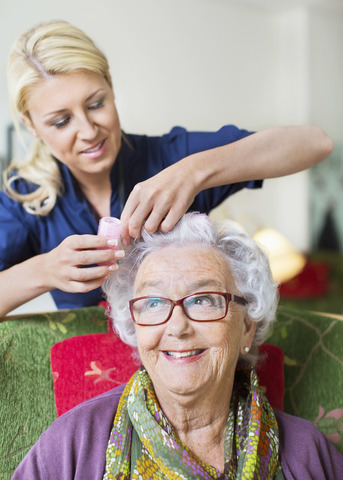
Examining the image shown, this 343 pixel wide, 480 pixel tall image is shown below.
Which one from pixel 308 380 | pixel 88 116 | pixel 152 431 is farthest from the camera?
pixel 308 380

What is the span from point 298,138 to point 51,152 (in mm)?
697

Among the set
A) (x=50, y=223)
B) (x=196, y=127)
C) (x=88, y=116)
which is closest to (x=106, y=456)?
(x=50, y=223)

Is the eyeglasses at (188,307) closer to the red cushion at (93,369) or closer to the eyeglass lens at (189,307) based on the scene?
the eyeglass lens at (189,307)

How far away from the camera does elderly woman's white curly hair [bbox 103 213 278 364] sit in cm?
142

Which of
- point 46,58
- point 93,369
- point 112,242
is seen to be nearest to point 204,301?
point 112,242

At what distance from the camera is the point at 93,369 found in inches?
62.4

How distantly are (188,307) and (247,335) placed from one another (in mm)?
240

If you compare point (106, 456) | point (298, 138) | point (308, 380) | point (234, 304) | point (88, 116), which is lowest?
point (308, 380)

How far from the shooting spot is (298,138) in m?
1.54

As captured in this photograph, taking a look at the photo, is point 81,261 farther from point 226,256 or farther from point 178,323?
point 226,256

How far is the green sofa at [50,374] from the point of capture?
1510 mm

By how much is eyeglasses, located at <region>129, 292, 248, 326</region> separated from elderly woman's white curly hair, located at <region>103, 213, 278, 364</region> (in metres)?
0.10

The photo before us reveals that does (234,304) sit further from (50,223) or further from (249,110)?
(249,110)

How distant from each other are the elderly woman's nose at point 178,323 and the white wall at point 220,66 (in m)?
1.14
